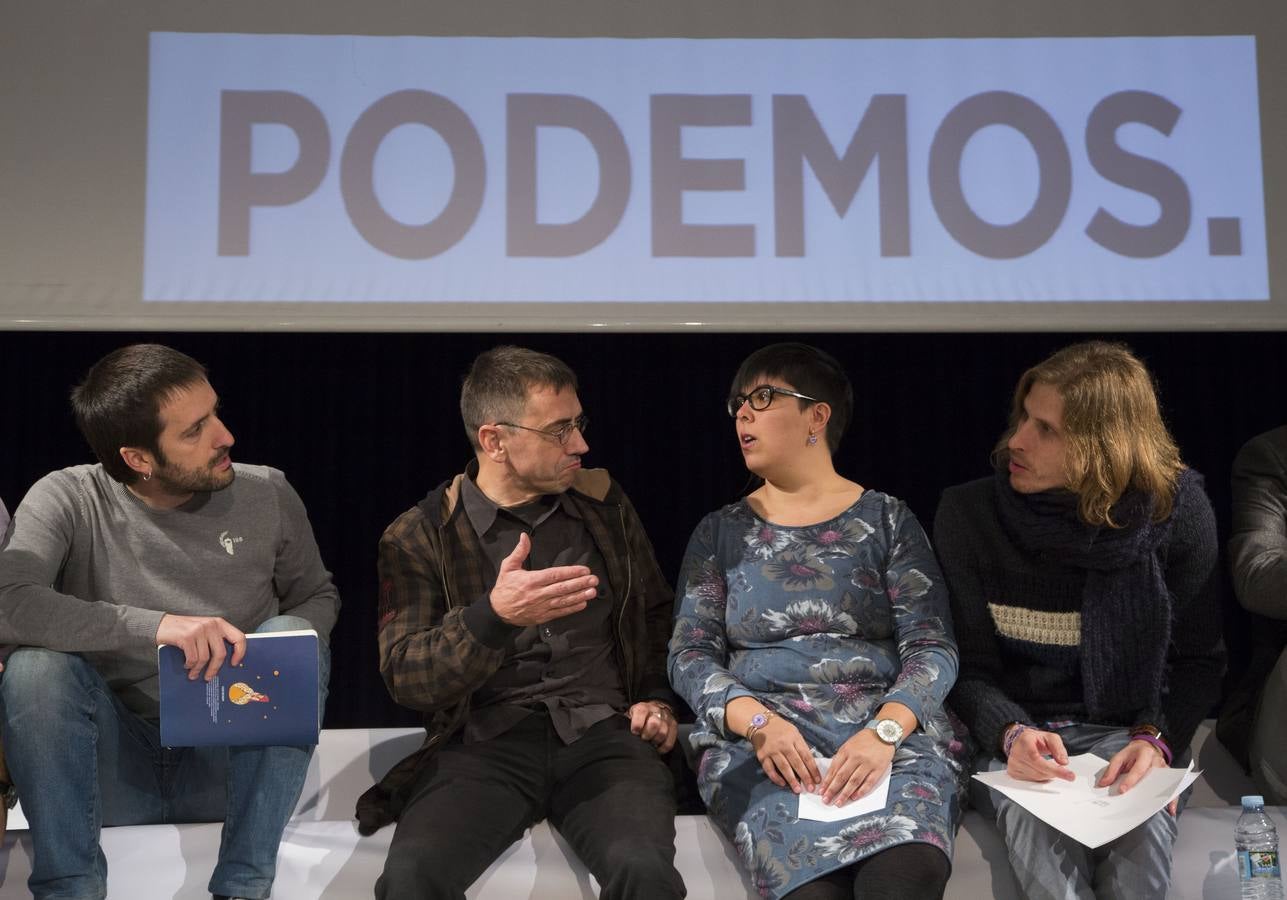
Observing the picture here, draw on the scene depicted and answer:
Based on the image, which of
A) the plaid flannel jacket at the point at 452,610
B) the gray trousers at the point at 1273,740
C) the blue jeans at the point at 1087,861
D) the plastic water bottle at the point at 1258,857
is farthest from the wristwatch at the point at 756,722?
the gray trousers at the point at 1273,740

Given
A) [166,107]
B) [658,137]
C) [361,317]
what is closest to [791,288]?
[658,137]

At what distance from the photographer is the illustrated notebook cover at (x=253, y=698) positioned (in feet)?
7.63

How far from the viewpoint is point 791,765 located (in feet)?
7.63

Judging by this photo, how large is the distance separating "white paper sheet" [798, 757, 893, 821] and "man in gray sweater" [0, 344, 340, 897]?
899 mm

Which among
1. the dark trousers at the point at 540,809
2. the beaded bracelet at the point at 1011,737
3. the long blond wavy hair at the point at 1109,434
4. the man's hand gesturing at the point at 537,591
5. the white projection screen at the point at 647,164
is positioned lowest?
the dark trousers at the point at 540,809

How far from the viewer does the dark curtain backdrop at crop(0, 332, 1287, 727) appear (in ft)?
11.6

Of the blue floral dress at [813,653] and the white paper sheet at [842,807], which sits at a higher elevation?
the blue floral dress at [813,653]

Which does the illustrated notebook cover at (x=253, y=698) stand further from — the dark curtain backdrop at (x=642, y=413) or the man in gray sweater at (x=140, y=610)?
the dark curtain backdrop at (x=642, y=413)

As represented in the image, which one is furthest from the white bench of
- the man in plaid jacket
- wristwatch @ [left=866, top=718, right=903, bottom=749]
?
wristwatch @ [left=866, top=718, right=903, bottom=749]

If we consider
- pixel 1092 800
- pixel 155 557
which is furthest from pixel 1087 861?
pixel 155 557

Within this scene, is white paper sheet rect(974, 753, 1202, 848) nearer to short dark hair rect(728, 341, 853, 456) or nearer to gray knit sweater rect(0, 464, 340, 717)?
short dark hair rect(728, 341, 853, 456)

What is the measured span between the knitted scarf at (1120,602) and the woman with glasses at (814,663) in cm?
26

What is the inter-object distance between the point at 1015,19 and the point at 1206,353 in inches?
40.6

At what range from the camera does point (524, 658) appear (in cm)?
267
